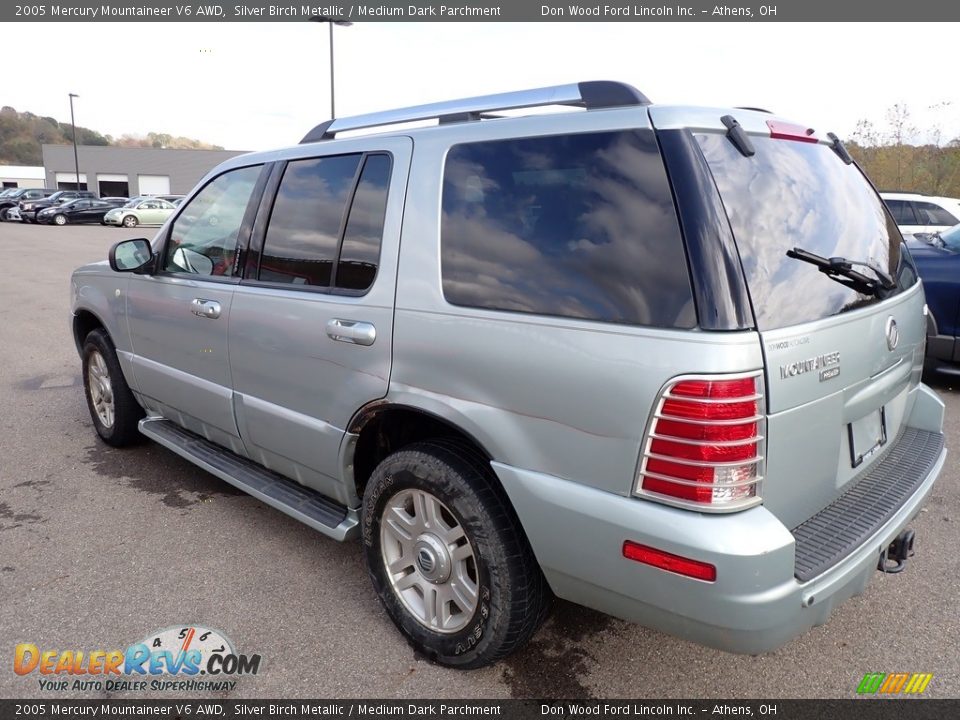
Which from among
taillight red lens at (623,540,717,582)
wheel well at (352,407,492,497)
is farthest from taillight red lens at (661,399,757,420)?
Answer: wheel well at (352,407,492,497)

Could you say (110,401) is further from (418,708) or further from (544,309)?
(544,309)

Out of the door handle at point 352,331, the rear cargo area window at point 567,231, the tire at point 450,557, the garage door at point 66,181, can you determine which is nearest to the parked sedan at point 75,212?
the door handle at point 352,331

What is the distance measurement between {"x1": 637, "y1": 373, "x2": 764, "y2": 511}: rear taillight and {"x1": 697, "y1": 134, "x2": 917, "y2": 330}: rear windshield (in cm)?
25

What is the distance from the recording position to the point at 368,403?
270cm

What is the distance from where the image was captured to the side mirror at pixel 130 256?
161 inches

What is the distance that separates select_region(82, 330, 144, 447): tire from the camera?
4.57 m

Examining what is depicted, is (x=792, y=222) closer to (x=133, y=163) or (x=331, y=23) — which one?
(x=331, y=23)

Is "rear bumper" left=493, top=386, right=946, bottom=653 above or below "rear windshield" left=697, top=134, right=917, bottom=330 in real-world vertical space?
below

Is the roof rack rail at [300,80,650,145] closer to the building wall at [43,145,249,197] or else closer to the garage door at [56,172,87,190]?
the building wall at [43,145,249,197]

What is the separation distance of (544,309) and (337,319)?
1.00 metres

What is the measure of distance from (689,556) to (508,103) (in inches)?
65.9

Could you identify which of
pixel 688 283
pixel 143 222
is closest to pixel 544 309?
pixel 688 283

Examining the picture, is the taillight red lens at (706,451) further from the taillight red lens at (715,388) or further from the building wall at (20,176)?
the building wall at (20,176)

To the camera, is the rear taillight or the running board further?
the running board
